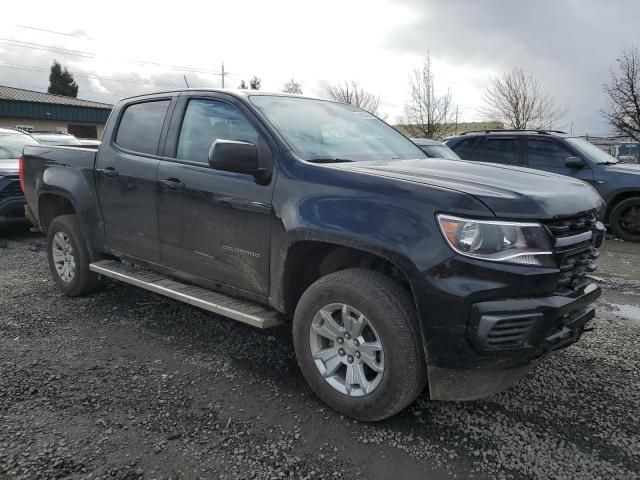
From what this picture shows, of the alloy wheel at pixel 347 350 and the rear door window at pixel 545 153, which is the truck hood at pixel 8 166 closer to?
→ the alloy wheel at pixel 347 350

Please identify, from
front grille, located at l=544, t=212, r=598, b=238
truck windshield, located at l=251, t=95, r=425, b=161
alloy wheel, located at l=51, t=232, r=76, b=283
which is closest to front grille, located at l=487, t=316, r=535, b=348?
front grille, located at l=544, t=212, r=598, b=238

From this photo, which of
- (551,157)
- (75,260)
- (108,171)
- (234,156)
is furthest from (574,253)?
(551,157)

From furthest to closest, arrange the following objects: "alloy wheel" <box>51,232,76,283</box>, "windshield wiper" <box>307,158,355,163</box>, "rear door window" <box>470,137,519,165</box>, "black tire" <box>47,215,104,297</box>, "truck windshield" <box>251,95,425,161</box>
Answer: "rear door window" <box>470,137,519,165</box> → "alloy wheel" <box>51,232,76,283</box> → "black tire" <box>47,215,104,297</box> → "truck windshield" <box>251,95,425,161</box> → "windshield wiper" <box>307,158,355,163</box>

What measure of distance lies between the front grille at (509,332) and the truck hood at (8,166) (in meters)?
7.82

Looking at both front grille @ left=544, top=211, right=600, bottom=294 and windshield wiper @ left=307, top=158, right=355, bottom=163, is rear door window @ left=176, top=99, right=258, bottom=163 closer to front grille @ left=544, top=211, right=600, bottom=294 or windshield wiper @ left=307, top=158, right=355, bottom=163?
windshield wiper @ left=307, top=158, right=355, bottom=163

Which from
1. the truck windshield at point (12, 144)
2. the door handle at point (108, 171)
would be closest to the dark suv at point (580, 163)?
the door handle at point (108, 171)

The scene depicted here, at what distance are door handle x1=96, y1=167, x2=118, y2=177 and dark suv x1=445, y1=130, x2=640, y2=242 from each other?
7.12 meters

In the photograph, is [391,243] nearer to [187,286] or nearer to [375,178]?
[375,178]

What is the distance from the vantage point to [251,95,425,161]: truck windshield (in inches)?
130

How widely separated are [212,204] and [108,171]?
4.62 ft

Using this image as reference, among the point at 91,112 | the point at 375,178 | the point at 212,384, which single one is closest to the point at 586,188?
the point at 375,178

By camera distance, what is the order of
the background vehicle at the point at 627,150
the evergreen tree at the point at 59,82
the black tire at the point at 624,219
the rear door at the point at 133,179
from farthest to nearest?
1. the evergreen tree at the point at 59,82
2. the background vehicle at the point at 627,150
3. the black tire at the point at 624,219
4. the rear door at the point at 133,179

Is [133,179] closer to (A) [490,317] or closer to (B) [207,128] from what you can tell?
(B) [207,128]

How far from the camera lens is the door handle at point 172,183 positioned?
3610 mm
